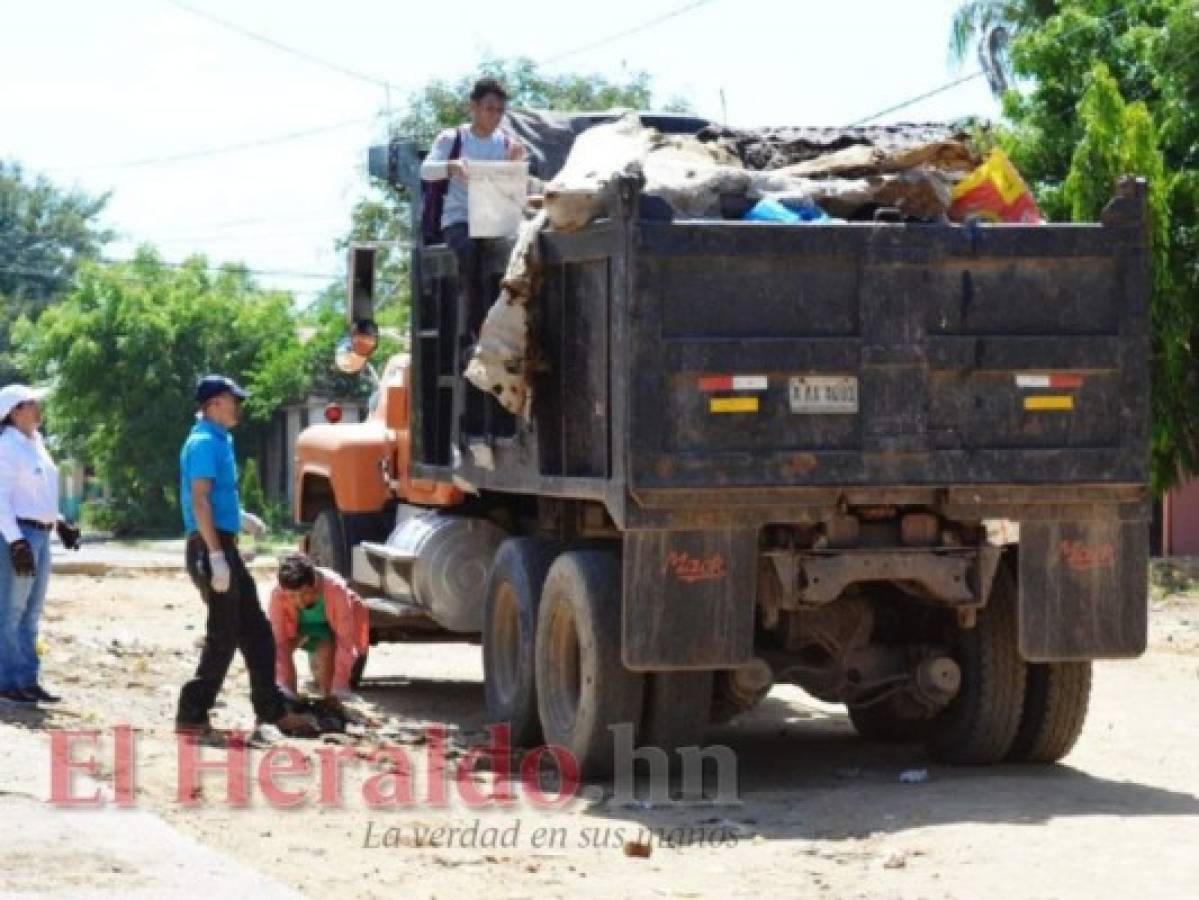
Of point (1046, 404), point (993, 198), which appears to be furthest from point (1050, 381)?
point (993, 198)

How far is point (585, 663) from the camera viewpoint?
12.1 m

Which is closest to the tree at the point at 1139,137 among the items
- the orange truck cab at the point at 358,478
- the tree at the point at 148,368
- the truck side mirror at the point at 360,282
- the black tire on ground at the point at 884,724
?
the orange truck cab at the point at 358,478

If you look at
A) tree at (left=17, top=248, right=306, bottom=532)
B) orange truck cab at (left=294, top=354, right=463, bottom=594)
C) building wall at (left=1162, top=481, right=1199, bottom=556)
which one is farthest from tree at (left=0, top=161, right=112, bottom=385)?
orange truck cab at (left=294, top=354, right=463, bottom=594)

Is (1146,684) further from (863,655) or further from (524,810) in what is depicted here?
(524,810)

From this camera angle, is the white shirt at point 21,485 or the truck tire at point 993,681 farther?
the white shirt at point 21,485

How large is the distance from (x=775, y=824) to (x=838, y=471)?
1.61 meters

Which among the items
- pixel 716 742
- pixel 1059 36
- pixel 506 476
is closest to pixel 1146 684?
pixel 716 742

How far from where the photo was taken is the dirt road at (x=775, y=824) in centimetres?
954

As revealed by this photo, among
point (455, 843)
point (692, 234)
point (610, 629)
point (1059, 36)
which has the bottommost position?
point (455, 843)

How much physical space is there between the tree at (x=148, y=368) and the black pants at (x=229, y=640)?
38686 millimetres

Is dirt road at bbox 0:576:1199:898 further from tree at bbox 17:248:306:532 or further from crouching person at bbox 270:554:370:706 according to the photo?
tree at bbox 17:248:306:532

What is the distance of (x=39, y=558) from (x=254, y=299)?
46.0 metres

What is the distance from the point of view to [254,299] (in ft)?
197

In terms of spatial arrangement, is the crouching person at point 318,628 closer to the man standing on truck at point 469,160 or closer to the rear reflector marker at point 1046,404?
the man standing on truck at point 469,160
